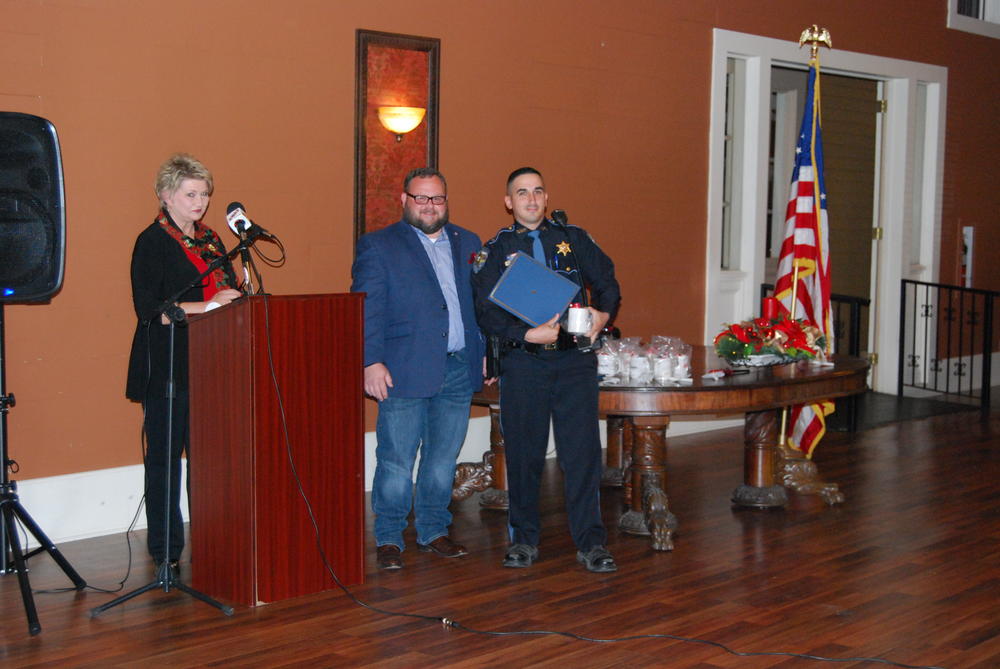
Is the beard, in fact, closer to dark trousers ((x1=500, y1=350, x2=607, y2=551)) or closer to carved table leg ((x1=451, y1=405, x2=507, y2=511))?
dark trousers ((x1=500, y1=350, x2=607, y2=551))

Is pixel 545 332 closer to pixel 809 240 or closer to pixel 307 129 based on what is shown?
pixel 307 129

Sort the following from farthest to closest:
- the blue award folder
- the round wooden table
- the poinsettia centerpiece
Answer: the poinsettia centerpiece
the round wooden table
the blue award folder

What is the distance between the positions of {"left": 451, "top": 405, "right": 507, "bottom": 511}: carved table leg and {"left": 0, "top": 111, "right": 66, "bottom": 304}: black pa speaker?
2.23 meters

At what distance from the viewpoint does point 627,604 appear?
13.2ft

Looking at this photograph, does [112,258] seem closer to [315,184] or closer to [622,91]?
[315,184]

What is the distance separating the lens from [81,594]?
4.13 meters

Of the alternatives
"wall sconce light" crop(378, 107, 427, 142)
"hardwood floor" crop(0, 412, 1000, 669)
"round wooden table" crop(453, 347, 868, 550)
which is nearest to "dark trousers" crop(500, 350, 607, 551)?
"hardwood floor" crop(0, 412, 1000, 669)

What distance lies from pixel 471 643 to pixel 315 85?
9.95 feet

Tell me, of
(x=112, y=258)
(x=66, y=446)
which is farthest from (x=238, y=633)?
(x=112, y=258)

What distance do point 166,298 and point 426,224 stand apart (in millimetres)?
1025

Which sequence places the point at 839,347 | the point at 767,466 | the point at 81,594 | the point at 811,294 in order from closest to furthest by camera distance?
the point at 81,594 < the point at 767,466 < the point at 811,294 < the point at 839,347

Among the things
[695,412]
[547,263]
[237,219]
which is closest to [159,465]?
[237,219]

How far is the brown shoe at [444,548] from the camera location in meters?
4.63

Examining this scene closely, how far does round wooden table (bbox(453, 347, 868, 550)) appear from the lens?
4719mm
